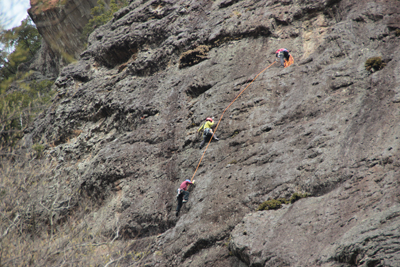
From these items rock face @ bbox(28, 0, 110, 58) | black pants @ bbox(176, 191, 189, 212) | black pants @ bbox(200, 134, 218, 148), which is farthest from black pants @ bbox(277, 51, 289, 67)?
rock face @ bbox(28, 0, 110, 58)

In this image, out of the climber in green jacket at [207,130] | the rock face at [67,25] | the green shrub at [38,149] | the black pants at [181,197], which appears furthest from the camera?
the rock face at [67,25]

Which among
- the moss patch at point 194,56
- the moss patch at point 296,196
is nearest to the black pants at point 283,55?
the moss patch at point 194,56

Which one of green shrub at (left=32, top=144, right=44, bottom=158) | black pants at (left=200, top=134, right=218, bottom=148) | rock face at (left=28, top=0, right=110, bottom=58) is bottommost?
black pants at (left=200, top=134, right=218, bottom=148)

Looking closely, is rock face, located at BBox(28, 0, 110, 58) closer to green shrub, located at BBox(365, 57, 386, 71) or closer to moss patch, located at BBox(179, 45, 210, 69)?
moss patch, located at BBox(179, 45, 210, 69)

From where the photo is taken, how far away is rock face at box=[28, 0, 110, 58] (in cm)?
A: 3362

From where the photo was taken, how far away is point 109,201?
1526 cm

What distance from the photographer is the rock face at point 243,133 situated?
7.97m

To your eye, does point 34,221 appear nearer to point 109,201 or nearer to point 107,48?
point 109,201

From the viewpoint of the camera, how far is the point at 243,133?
1248cm

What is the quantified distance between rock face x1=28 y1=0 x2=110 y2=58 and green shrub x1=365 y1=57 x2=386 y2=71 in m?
30.7

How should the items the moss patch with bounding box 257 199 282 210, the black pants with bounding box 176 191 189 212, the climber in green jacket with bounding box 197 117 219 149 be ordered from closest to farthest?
the moss patch with bounding box 257 199 282 210 < the black pants with bounding box 176 191 189 212 < the climber in green jacket with bounding box 197 117 219 149

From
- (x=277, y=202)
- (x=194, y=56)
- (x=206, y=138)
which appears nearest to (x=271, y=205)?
(x=277, y=202)

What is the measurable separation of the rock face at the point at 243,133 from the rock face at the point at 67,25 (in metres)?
14.8

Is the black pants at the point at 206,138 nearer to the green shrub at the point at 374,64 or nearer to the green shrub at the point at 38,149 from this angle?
the green shrub at the point at 374,64
